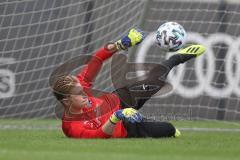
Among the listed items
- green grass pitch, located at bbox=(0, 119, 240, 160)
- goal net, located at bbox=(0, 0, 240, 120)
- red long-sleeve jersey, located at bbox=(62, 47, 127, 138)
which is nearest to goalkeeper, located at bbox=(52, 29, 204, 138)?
red long-sleeve jersey, located at bbox=(62, 47, 127, 138)

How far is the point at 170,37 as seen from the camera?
11.4 m

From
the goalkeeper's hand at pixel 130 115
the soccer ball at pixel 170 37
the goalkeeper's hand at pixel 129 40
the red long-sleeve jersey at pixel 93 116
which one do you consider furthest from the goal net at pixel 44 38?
the goalkeeper's hand at pixel 130 115

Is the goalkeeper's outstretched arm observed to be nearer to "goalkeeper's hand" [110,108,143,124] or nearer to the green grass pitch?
the green grass pitch

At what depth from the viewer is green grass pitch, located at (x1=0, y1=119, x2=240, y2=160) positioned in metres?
8.01

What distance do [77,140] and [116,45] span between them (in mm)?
1521

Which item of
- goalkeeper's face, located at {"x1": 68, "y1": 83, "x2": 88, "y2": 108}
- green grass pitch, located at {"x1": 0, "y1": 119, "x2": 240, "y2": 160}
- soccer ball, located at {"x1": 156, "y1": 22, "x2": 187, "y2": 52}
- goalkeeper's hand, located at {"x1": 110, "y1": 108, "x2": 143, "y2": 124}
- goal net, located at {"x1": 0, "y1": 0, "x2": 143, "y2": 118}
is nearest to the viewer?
green grass pitch, located at {"x1": 0, "y1": 119, "x2": 240, "y2": 160}

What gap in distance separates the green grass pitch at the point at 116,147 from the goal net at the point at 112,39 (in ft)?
7.31

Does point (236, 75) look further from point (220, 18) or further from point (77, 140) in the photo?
point (77, 140)

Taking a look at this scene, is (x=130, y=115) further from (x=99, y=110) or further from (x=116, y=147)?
(x=99, y=110)

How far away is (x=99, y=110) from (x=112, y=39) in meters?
4.26

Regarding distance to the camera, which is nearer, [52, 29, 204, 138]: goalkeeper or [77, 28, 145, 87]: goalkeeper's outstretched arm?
[52, 29, 204, 138]: goalkeeper

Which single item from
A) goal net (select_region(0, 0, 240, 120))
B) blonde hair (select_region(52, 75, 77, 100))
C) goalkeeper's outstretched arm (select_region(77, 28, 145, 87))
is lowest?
goal net (select_region(0, 0, 240, 120))

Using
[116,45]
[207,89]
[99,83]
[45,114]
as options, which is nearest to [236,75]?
[207,89]

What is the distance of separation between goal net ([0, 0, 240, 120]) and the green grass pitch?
7.31 ft
